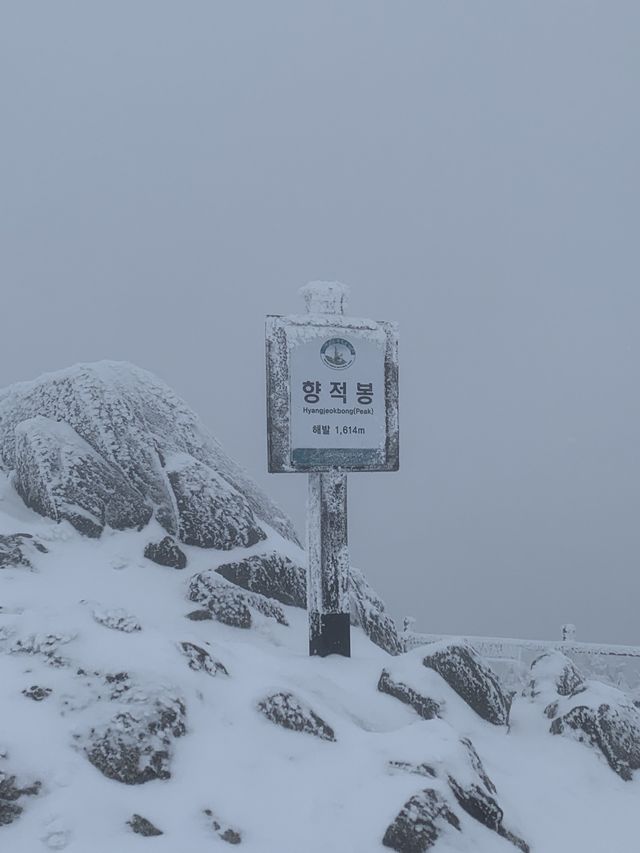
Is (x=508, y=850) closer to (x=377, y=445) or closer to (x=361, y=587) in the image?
(x=377, y=445)

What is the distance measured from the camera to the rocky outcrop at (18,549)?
1242 centimetres

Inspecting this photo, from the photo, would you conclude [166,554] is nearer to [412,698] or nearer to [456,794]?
[412,698]

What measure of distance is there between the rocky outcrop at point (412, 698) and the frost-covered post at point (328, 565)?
145 centimetres

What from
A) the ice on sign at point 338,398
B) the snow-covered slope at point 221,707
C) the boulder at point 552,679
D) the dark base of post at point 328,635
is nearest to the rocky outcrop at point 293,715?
the snow-covered slope at point 221,707

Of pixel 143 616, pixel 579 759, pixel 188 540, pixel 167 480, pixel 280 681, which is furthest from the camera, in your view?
pixel 167 480

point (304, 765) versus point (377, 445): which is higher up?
point (377, 445)

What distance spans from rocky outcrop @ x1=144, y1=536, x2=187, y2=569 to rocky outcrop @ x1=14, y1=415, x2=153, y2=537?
1090 mm

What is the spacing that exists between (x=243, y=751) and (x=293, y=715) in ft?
3.21

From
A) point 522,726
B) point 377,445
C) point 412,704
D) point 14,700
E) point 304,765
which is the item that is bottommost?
point 522,726

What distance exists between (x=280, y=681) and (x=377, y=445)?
4.85m

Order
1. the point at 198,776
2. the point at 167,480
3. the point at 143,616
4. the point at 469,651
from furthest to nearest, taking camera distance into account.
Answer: the point at 167,480
the point at 469,651
the point at 143,616
the point at 198,776

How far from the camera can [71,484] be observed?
15.2m

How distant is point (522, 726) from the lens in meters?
11.9

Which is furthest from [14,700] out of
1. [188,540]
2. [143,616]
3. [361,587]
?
[361,587]
